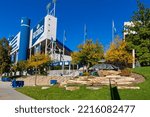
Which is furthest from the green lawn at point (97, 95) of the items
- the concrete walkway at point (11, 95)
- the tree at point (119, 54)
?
the tree at point (119, 54)

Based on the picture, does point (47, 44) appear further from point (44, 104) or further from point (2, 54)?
point (44, 104)

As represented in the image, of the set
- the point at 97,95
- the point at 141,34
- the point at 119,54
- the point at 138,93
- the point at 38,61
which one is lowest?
the point at 97,95

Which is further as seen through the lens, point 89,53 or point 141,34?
point 89,53

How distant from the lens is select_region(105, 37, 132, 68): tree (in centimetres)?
3934

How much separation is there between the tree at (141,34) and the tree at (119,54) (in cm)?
536

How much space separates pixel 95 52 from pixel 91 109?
38970mm

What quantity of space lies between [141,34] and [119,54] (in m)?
8.96

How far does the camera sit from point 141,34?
31.0m

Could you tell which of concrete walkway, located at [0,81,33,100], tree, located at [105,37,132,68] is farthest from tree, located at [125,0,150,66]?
concrete walkway, located at [0,81,33,100]

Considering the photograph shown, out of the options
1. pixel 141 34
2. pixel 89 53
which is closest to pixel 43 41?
pixel 89 53

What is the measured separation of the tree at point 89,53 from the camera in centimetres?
4431

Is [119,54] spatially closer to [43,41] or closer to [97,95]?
[97,95]

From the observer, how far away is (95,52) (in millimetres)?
45281

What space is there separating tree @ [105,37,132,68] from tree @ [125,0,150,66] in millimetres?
5363
